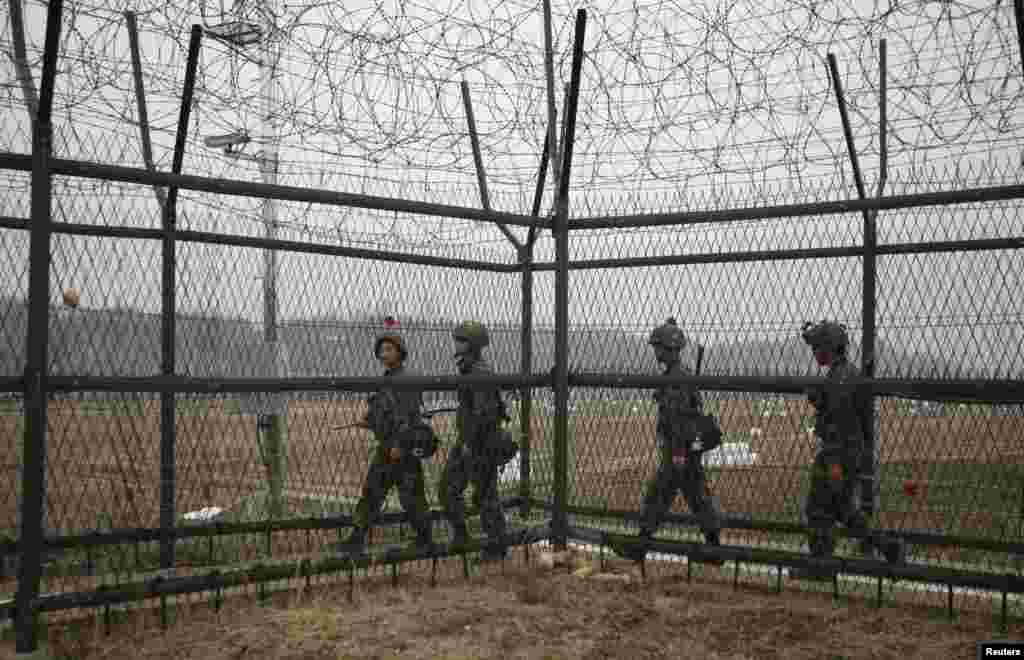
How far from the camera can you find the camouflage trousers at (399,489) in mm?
5477

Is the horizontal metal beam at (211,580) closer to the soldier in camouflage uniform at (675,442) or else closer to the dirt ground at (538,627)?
the dirt ground at (538,627)

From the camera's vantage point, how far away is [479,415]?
5.79 m

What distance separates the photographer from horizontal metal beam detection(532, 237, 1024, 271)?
5.74 m

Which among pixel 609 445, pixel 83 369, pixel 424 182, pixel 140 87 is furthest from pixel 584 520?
pixel 140 87

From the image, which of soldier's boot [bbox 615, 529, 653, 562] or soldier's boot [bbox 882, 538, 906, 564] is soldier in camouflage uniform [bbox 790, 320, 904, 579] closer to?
soldier's boot [bbox 882, 538, 906, 564]

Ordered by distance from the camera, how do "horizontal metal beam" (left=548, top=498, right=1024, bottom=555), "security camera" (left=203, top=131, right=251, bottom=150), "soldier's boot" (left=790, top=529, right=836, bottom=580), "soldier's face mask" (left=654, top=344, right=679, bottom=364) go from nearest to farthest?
"horizontal metal beam" (left=548, top=498, right=1024, bottom=555)
"soldier's boot" (left=790, top=529, right=836, bottom=580)
"security camera" (left=203, top=131, right=251, bottom=150)
"soldier's face mask" (left=654, top=344, right=679, bottom=364)

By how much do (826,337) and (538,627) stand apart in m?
2.48

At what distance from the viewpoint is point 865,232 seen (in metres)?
6.03

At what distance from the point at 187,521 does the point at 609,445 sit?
2810mm

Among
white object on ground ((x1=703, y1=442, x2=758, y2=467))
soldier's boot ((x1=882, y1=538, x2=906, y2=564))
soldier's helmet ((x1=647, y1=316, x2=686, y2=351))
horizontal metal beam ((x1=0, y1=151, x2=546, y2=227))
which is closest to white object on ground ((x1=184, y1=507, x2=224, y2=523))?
horizontal metal beam ((x1=0, y1=151, x2=546, y2=227))

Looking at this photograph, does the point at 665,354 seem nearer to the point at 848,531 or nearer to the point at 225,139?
the point at 848,531

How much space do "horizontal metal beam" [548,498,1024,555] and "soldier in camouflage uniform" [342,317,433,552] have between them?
2.80ft

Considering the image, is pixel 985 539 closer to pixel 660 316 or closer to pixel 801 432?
pixel 801 432

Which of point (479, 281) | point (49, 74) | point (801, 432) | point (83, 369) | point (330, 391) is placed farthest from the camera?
point (479, 281)
